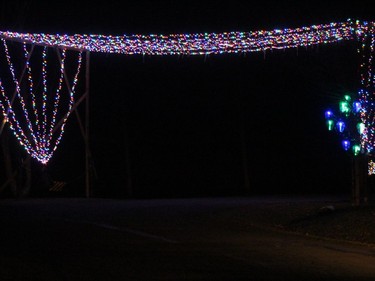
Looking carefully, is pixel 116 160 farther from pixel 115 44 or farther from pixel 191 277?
pixel 191 277

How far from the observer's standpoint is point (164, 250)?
42.2 feet

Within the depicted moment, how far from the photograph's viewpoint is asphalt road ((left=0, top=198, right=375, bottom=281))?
10.3 metres

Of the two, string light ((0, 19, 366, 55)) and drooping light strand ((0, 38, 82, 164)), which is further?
drooping light strand ((0, 38, 82, 164))

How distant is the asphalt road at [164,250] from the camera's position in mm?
10344

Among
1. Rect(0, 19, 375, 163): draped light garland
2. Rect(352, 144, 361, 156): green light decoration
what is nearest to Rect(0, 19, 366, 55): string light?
Rect(0, 19, 375, 163): draped light garland

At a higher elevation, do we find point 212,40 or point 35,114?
point 212,40

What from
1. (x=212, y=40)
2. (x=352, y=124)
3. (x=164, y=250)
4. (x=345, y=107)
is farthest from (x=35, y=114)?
(x=164, y=250)

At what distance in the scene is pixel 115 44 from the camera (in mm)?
23625

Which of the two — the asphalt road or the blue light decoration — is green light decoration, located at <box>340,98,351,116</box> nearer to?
the blue light decoration

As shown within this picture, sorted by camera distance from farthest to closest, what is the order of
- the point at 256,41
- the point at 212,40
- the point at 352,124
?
the point at 212,40 → the point at 256,41 → the point at 352,124

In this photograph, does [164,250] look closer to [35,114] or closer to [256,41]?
[256,41]

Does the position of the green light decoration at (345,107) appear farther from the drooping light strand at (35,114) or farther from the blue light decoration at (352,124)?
the drooping light strand at (35,114)

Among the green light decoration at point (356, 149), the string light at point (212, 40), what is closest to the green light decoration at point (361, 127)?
the green light decoration at point (356, 149)

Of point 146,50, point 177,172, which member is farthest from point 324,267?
point 177,172
